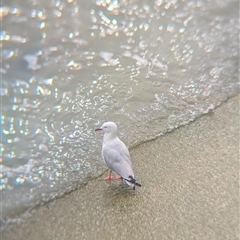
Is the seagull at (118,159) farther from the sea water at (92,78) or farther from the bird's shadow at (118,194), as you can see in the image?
the sea water at (92,78)

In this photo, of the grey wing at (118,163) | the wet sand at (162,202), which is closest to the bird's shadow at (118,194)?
the wet sand at (162,202)

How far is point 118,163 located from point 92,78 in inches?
36.2

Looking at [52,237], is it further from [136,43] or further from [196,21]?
[196,21]

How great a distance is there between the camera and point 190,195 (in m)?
1.91

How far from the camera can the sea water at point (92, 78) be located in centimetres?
216

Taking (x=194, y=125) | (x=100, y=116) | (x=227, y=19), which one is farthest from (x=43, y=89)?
(x=227, y=19)

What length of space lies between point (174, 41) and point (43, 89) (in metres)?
1.10

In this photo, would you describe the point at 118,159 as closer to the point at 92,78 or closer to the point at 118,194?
the point at 118,194

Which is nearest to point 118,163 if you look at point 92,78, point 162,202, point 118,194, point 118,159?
point 118,159

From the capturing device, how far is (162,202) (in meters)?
1.87

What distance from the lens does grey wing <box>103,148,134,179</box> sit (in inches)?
74.4

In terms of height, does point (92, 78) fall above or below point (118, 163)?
below

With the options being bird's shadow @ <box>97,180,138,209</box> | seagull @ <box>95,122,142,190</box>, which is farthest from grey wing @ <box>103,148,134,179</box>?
bird's shadow @ <box>97,180,138,209</box>

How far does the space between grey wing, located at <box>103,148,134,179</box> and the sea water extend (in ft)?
0.62
